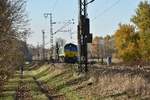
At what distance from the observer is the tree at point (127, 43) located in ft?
310

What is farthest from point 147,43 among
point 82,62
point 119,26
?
point 82,62

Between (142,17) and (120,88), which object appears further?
(142,17)

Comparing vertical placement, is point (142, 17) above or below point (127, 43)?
above

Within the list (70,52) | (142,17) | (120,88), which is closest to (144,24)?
(142,17)

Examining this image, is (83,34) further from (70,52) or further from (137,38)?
(137,38)

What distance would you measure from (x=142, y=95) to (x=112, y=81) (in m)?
6.68

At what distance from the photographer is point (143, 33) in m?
83.4

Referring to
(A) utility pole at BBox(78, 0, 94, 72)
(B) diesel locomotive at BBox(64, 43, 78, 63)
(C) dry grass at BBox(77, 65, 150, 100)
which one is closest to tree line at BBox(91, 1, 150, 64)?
(B) diesel locomotive at BBox(64, 43, 78, 63)

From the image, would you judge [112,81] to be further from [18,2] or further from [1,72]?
[18,2]

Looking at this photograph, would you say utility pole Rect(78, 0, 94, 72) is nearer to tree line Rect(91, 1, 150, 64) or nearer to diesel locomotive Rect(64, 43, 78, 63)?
tree line Rect(91, 1, 150, 64)

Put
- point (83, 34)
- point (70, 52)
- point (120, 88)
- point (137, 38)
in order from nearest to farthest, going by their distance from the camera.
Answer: point (120, 88), point (83, 34), point (70, 52), point (137, 38)

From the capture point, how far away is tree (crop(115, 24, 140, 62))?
94.6m

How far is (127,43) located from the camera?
102062mm

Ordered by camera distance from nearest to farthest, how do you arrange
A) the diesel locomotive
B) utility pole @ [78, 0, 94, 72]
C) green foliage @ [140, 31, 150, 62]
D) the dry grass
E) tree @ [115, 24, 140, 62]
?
the dry grass → utility pole @ [78, 0, 94, 72] → green foliage @ [140, 31, 150, 62] → the diesel locomotive → tree @ [115, 24, 140, 62]
